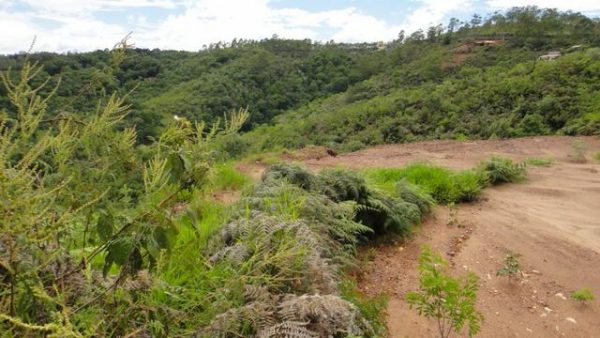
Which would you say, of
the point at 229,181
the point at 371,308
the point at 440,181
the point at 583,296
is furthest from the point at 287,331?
the point at 440,181

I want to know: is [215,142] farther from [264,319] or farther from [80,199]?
[264,319]

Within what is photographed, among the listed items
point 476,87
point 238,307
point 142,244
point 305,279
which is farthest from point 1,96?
point 476,87

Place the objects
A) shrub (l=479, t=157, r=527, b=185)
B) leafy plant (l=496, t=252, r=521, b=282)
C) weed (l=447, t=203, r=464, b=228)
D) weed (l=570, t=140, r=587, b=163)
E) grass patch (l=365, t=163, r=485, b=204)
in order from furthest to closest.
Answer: weed (l=570, t=140, r=587, b=163), shrub (l=479, t=157, r=527, b=185), grass patch (l=365, t=163, r=485, b=204), weed (l=447, t=203, r=464, b=228), leafy plant (l=496, t=252, r=521, b=282)

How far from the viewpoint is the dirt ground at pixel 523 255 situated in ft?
11.7

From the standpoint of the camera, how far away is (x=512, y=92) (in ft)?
54.3

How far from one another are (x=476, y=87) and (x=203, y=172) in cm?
1878

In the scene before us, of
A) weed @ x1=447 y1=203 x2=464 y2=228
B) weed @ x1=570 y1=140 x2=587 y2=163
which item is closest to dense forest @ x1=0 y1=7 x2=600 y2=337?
weed @ x1=447 y1=203 x2=464 y2=228

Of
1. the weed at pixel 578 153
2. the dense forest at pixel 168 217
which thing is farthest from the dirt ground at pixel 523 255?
the weed at pixel 578 153

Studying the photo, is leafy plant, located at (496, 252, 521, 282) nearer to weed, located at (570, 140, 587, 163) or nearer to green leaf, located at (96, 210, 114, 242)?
green leaf, located at (96, 210, 114, 242)

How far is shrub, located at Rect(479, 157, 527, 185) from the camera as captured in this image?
23.6ft

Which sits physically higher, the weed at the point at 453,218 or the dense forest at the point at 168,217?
the dense forest at the point at 168,217

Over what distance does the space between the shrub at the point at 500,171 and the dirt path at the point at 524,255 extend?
18 centimetres

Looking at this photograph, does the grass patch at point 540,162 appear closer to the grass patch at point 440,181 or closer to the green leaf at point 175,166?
the grass patch at point 440,181

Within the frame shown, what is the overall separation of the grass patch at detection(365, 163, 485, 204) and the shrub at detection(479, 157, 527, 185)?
0.33 m
